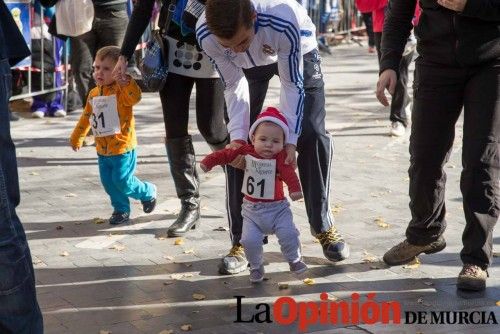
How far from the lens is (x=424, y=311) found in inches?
213

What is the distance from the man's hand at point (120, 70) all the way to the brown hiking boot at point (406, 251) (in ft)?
7.03

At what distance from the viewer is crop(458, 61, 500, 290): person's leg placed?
565cm

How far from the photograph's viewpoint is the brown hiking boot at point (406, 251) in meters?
6.23

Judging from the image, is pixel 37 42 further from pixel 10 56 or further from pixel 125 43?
pixel 10 56

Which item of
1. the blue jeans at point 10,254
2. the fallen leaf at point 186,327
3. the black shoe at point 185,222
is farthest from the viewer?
the black shoe at point 185,222

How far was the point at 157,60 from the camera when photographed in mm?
6766

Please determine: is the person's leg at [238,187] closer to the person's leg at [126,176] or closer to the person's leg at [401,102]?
the person's leg at [126,176]

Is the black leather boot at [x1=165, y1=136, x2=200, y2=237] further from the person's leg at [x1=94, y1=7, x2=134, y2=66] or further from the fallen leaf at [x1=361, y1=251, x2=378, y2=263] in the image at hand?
the person's leg at [x1=94, y1=7, x2=134, y2=66]

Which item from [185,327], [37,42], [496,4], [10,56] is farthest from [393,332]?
[37,42]

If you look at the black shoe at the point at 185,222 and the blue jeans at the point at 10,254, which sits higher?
the blue jeans at the point at 10,254

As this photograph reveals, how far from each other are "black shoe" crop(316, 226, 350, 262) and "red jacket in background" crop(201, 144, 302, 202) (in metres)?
0.61

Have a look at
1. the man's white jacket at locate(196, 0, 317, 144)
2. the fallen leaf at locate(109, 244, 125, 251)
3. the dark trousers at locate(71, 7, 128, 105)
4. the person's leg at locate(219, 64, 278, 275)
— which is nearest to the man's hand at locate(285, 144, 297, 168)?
the man's white jacket at locate(196, 0, 317, 144)

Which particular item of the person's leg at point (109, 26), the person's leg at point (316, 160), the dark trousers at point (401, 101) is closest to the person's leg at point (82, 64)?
the person's leg at point (109, 26)

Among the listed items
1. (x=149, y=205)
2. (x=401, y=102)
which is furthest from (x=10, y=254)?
(x=401, y=102)
